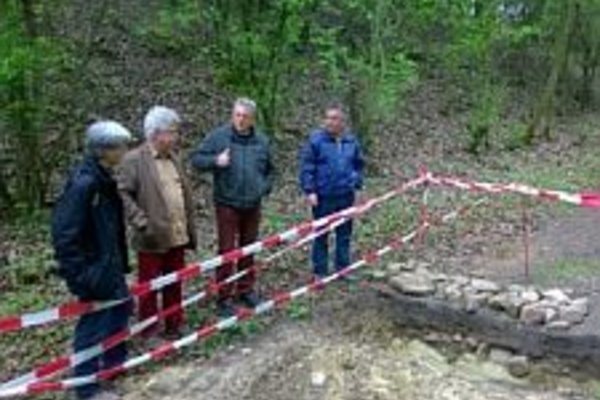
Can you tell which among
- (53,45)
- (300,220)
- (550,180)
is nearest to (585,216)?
(550,180)

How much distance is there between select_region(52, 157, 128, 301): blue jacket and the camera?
6.05m

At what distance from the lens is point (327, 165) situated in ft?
29.3

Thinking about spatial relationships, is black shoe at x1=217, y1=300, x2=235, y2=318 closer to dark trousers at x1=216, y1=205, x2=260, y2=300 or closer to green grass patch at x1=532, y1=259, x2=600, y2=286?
dark trousers at x1=216, y1=205, x2=260, y2=300

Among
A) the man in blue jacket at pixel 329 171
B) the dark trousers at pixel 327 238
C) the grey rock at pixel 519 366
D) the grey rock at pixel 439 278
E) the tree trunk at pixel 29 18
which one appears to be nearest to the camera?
the grey rock at pixel 519 366

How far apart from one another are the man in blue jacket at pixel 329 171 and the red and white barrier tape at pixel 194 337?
418 millimetres

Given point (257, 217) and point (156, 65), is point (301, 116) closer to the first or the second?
point (156, 65)

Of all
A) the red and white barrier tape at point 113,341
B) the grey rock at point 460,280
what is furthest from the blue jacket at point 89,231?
the grey rock at point 460,280

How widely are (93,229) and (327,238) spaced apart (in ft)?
11.4

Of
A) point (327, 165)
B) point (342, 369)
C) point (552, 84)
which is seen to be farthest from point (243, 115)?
point (552, 84)

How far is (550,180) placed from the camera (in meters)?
15.8

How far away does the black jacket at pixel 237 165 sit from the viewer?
26.0 feet

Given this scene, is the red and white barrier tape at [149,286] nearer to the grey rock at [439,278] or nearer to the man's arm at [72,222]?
the man's arm at [72,222]

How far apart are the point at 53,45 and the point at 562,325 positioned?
621 cm

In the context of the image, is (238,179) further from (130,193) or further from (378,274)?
(378,274)
